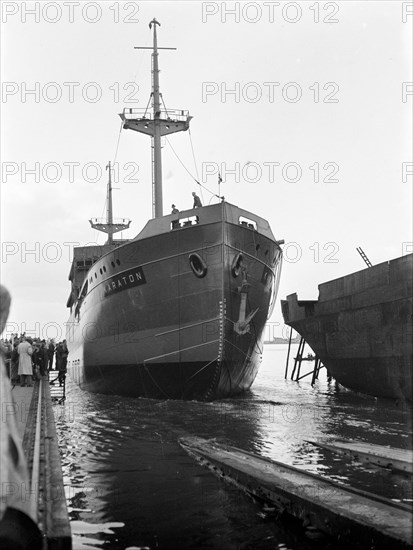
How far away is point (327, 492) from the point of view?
5.48 meters

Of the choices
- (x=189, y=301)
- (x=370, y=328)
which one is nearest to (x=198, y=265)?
(x=189, y=301)

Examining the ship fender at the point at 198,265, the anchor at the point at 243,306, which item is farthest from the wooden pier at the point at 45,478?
the anchor at the point at 243,306

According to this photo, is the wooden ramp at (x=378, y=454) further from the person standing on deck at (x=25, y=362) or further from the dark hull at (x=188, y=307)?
the person standing on deck at (x=25, y=362)

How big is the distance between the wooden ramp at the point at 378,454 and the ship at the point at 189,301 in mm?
7046

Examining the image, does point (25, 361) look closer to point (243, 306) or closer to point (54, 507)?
point (243, 306)

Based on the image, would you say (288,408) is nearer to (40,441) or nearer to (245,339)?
(245,339)

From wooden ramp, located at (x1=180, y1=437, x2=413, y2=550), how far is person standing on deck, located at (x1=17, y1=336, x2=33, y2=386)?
1056 centimetres

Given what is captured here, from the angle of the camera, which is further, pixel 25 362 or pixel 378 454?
pixel 25 362

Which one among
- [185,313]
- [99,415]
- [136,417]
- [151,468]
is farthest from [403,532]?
[185,313]

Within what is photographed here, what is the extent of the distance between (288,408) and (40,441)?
9664mm

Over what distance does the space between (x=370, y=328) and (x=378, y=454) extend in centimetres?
1005

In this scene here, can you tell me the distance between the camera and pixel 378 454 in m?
7.74

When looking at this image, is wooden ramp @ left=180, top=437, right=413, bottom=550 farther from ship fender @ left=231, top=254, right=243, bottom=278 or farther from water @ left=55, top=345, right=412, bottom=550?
ship fender @ left=231, top=254, right=243, bottom=278

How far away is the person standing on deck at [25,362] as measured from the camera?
54.8 ft
